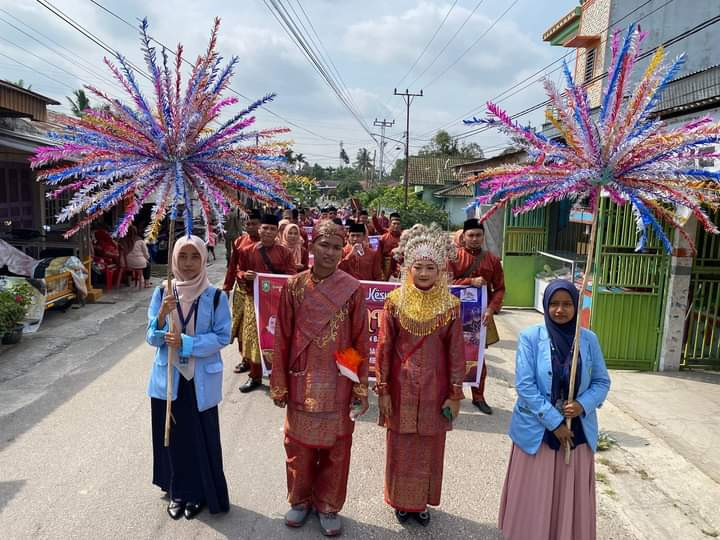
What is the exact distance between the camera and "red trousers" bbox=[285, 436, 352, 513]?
3.19 m

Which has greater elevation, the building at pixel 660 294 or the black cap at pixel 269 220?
the black cap at pixel 269 220

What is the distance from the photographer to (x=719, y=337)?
6.77 metres

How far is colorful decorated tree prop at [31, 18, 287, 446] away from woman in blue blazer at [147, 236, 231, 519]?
1.30 feet

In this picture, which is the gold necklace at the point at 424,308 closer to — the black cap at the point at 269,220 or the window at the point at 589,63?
the black cap at the point at 269,220

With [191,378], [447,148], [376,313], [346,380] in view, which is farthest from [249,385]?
[447,148]

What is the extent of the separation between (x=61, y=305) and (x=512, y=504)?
8358mm

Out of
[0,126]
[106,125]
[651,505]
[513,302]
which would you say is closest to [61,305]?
[0,126]

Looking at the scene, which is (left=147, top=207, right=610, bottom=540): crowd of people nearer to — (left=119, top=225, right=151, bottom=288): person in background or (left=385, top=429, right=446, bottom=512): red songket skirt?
(left=385, top=429, right=446, bottom=512): red songket skirt

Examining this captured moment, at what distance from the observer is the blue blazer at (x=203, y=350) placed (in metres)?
3.14

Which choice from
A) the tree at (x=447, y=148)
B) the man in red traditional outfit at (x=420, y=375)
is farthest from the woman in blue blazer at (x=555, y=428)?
the tree at (x=447, y=148)

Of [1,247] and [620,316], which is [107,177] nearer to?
[620,316]

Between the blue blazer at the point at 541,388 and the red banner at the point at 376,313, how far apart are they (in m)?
2.09

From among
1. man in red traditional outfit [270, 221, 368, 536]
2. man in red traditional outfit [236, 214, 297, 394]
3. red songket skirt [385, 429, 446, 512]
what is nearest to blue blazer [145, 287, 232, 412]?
man in red traditional outfit [270, 221, 368, 536]

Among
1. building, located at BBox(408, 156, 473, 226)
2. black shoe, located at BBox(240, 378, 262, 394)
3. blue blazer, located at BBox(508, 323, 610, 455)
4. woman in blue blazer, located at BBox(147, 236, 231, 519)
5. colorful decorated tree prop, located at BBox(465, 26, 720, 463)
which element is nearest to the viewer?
colorful decorated tree prop, located at BBox(465, 26, 720, 463)
